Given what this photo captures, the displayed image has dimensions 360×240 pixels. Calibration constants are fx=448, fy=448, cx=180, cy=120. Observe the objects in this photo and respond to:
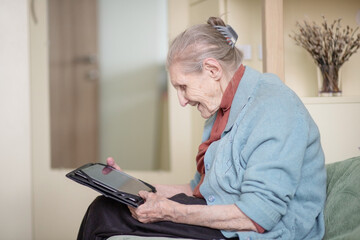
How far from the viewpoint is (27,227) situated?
9.39 feet

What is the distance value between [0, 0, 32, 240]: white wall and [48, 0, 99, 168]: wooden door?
164 mm

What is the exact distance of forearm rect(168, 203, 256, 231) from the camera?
3.76 feet

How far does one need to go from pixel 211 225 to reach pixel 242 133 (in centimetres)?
26

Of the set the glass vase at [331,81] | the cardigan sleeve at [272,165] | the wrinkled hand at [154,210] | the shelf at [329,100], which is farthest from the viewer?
the glass vase at [331,81]

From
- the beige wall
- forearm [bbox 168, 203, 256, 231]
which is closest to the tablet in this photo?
forearm [bbox 168, 203, 256, 231]

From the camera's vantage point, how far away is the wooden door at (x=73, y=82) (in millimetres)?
2865

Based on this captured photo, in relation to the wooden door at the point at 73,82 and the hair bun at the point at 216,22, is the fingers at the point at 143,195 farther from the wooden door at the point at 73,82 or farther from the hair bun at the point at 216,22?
the wooden door at the point at 73,82

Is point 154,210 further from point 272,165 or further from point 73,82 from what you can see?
point 73,82

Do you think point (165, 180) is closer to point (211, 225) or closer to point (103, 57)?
point (103, 57)

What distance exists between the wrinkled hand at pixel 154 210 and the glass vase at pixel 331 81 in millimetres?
1052

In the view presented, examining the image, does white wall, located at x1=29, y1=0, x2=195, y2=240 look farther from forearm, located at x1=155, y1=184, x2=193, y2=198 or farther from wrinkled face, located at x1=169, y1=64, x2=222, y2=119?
wrinkled face, located at x1=169, y1=64, x2=222, y2=119

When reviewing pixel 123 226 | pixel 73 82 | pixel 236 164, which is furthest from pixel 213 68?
pixel 73 82

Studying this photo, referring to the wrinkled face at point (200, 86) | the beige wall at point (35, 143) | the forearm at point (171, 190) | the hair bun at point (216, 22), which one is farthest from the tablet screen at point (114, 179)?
the beige wall at point (35, 143)

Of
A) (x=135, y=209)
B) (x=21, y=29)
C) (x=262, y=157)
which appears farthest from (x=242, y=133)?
(x=21, y=29)
